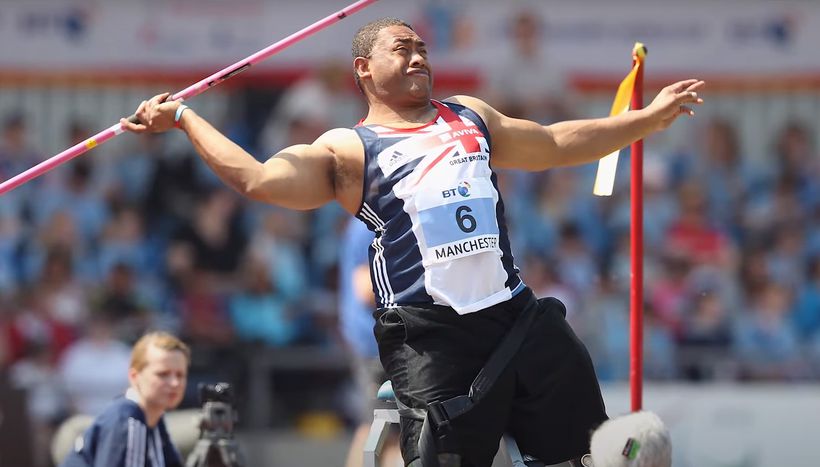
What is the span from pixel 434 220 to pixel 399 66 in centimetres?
62

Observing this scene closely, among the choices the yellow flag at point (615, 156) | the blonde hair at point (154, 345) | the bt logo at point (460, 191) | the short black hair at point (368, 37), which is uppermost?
the short black hair at point (368, 37)

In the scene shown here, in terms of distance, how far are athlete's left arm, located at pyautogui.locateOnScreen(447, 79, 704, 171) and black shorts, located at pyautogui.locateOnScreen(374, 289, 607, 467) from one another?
1.99 feet

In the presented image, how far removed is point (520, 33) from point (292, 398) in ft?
12.1

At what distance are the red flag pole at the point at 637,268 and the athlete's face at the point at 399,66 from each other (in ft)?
3.32

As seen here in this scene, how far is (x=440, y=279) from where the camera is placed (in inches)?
191

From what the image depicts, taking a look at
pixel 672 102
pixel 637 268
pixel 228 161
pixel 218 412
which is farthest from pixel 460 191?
pixel 218 412

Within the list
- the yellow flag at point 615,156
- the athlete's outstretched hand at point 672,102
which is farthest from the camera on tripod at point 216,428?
the athlete's outstretched hand at point 672,102

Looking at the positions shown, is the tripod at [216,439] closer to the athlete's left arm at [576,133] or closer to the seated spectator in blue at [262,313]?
the athlete's left arm at [576,133]

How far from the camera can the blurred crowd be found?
10852 millimetres

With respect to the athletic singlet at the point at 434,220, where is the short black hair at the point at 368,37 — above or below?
above

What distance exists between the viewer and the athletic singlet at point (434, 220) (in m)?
4.88

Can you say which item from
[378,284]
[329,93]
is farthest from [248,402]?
[378,284]

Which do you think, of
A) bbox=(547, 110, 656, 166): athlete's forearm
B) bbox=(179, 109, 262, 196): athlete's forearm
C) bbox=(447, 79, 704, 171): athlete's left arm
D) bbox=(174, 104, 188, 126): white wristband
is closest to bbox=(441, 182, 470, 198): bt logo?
bbox=(447, 79, 704, 171): athlete's left arm

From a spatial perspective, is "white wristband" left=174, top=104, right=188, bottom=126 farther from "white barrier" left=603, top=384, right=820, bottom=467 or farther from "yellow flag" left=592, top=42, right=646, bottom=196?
"white barrier" left=603, top=384, right=820, bottom=467
